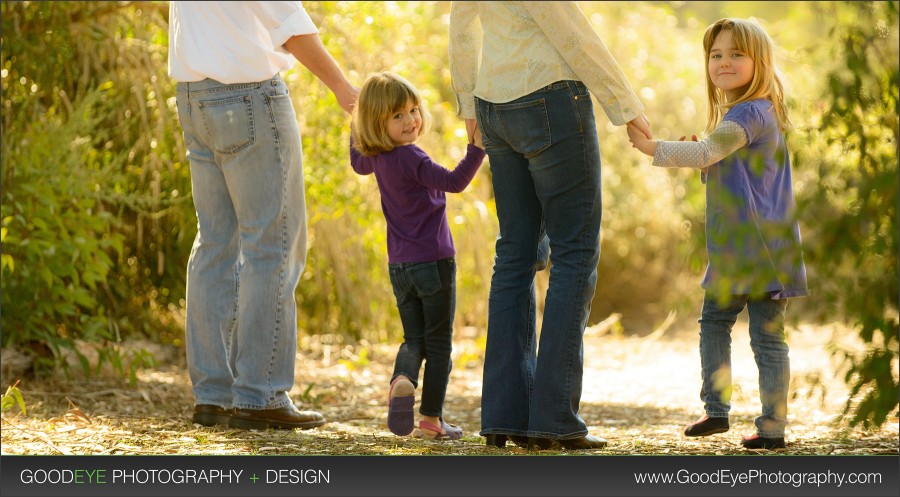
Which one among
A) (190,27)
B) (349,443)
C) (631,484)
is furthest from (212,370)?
(631,484)

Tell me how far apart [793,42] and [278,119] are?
509cm

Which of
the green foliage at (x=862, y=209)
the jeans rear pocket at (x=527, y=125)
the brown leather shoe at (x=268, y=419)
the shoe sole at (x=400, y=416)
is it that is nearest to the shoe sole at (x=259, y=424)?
the brown leather shoe at (x=268, y=419)

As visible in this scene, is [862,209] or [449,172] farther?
[449,172]

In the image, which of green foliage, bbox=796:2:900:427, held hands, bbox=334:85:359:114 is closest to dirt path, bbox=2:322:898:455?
green foliage, bbox=796:2:900:427

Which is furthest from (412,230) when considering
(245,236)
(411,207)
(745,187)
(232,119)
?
(745,187)

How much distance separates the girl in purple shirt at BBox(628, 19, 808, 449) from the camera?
8.67ft

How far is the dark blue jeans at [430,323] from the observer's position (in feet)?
9.53

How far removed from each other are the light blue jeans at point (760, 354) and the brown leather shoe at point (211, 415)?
1337mm

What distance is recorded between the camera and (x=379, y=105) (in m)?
2.88

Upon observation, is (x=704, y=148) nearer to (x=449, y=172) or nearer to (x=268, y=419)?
(x=449, y=172)

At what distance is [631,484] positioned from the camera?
94.9 inches

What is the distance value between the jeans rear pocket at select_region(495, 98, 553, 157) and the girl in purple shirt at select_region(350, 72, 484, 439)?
368 mm

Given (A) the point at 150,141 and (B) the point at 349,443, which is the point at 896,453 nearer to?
(B) the point at 349,443

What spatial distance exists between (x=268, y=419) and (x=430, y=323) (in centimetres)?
54
